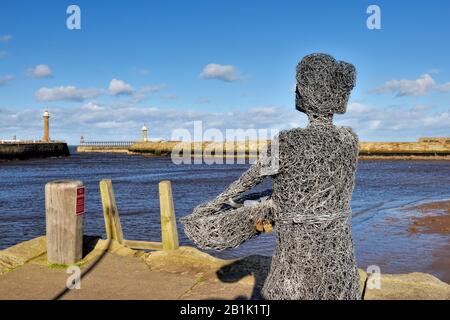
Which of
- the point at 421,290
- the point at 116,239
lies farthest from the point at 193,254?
the point at 421,290

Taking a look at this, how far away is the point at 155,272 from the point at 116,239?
1559mm

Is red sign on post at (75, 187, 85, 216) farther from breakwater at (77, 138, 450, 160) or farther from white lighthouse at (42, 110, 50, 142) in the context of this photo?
white lighthouse at (42, 110, 50, 142)

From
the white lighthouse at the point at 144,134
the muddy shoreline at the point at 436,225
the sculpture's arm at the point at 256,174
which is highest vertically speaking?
the white lighthouse at the point at 144,134

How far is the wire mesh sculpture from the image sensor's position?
3076mm

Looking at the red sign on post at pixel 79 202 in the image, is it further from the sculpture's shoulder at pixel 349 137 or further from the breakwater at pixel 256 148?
the breakwater at pixel 256 148

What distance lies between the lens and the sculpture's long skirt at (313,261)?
309 centimetres

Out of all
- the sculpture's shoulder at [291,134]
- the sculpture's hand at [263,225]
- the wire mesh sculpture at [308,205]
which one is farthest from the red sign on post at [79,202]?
the sculpture's shoulder at [291,134]

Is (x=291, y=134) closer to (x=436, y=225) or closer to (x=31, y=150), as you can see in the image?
(x=436, y=225)

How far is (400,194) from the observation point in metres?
22.2

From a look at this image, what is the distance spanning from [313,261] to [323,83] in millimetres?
1135

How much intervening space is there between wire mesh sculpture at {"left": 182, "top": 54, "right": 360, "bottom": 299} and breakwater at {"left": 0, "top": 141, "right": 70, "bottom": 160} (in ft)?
214

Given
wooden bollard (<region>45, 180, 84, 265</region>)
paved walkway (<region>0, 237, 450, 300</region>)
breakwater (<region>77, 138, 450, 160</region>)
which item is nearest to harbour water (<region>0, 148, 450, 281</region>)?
paved walkway (<region>0, 237, 450, 300</region>)

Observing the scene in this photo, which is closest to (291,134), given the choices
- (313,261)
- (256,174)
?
(256,174)

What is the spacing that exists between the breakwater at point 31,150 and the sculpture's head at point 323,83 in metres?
65.5
